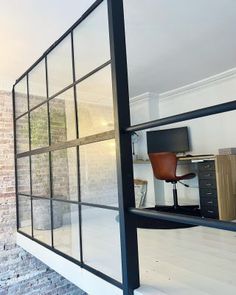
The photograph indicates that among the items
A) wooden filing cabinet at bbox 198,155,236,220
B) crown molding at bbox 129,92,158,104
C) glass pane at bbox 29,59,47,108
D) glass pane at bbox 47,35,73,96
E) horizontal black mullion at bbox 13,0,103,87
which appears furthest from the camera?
crown molding at bbox 129,92,158,104

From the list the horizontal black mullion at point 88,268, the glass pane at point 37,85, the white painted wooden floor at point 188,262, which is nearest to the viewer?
the white painted wooden floor at point 188,262

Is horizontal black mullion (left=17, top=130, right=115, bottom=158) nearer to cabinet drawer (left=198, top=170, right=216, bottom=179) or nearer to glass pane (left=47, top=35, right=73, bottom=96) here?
glass pane (left=47, top=35, right=73, bottom=96)

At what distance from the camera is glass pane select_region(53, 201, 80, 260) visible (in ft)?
7.34

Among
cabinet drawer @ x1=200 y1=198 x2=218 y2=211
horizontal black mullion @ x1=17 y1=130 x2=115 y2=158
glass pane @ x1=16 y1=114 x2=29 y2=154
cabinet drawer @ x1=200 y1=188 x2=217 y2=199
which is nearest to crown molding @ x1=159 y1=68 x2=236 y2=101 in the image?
cabinet drawer @ x1=200 y1=188 x2=217 y2=199

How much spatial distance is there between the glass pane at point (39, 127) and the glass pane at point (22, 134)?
6.5 inches

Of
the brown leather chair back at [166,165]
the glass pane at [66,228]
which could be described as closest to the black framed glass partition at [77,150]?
the glass pane at [66,228]

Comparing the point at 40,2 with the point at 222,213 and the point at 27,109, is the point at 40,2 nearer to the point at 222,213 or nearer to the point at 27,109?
the point at 27,109

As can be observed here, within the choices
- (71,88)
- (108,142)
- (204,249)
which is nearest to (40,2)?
(71,88)

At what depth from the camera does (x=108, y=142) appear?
1.78m

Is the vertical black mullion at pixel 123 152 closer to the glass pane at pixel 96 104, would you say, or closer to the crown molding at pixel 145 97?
the glass pane at pixel 96 104

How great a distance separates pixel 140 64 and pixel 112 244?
2374 mm

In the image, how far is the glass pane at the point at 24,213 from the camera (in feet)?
10.9

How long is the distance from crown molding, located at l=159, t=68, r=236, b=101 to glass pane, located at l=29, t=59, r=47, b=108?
Answer: 2.47m

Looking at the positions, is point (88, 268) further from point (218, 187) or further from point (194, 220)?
point (218, 187)
